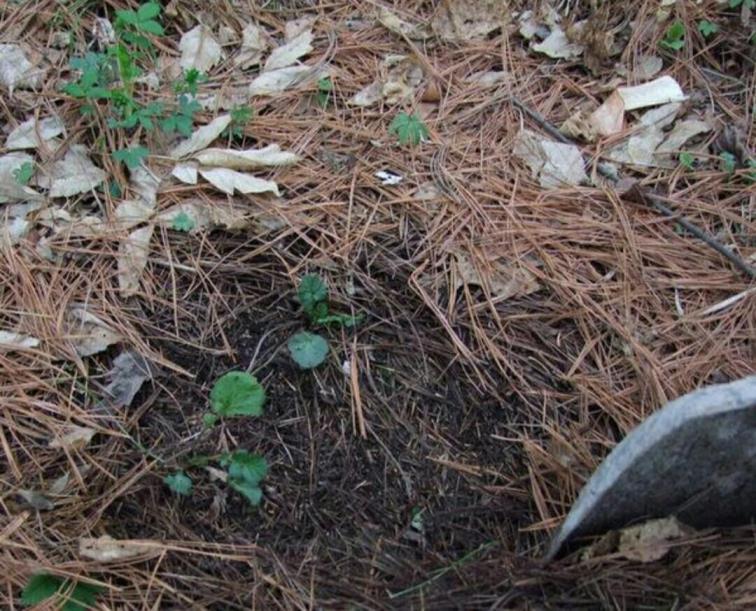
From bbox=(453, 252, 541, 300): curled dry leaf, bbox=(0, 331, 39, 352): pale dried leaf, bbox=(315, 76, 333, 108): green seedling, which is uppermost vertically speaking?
bbox=(315, 76, 333, 108): green seedling

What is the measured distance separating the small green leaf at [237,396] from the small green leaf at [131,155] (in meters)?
0.66

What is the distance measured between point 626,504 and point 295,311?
0.87 metres

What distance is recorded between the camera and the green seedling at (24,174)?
2.17 metres

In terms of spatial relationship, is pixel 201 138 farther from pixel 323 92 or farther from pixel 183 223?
pixel 323 92

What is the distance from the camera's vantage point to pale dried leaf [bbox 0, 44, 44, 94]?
236 centimetres

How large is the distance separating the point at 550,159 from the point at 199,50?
1054 millimetres

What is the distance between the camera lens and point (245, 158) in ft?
7.27

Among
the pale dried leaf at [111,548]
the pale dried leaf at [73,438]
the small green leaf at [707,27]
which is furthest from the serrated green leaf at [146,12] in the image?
the small green leaf at [707,27]

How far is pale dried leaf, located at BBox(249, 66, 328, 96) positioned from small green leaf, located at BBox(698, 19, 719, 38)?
1.10 meters

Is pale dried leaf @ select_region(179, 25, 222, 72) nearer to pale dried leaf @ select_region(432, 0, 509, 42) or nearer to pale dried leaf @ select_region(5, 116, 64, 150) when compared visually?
pale dried leaf @ select_region(5, 116, 64, 150)

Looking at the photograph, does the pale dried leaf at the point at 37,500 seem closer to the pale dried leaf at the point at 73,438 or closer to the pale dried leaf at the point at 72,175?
the pale dried leaf at the point at 73,438

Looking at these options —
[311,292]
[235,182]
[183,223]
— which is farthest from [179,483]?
[235,182]

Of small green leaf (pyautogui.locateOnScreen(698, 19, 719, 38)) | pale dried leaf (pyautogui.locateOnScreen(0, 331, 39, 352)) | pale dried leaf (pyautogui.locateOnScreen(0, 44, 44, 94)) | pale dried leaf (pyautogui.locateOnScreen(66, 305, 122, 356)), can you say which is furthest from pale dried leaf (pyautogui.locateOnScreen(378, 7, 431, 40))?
pale dried leaf (pyautogui.locateOnScreen(0, 331, 39, 352))

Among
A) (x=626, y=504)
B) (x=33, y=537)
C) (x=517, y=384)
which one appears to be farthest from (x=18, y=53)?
(x=626, y=504)
